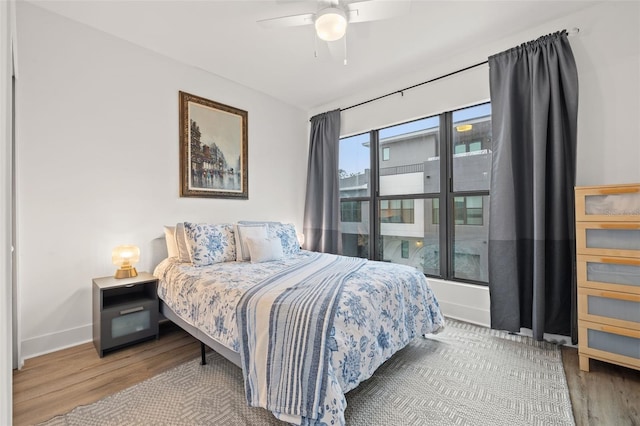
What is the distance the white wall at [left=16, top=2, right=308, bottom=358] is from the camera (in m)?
2.25

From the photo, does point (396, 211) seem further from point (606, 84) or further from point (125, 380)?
point (125, 380)

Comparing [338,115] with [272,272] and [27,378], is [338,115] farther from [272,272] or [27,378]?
[27,378]

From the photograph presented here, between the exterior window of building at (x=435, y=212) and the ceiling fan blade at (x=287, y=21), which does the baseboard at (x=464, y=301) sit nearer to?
the exterior window of building at (x=435, y=212)

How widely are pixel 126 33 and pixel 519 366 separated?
14.1 feet

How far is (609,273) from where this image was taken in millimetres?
1916

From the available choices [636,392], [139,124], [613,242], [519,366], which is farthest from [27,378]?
[613,242]

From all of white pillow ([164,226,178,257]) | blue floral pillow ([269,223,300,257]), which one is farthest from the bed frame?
blue floral pillow ([269,223,300,257])

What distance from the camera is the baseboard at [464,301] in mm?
2816

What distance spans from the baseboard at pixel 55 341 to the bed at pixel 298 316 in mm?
632

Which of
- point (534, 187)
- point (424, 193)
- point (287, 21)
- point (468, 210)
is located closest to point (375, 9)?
point (287, 21)

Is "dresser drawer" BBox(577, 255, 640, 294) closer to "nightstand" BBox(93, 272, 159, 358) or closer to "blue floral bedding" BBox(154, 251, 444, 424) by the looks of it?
"blue floral bedding" BBox(154, 251, 444, 424)

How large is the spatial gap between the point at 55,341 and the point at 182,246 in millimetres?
1198

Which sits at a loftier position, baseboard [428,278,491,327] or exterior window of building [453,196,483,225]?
exterior window of building [453,196,483,225]

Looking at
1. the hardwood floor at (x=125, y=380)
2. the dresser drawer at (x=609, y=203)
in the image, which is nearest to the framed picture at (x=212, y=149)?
the hardwood floor at (x=125, y=380)
